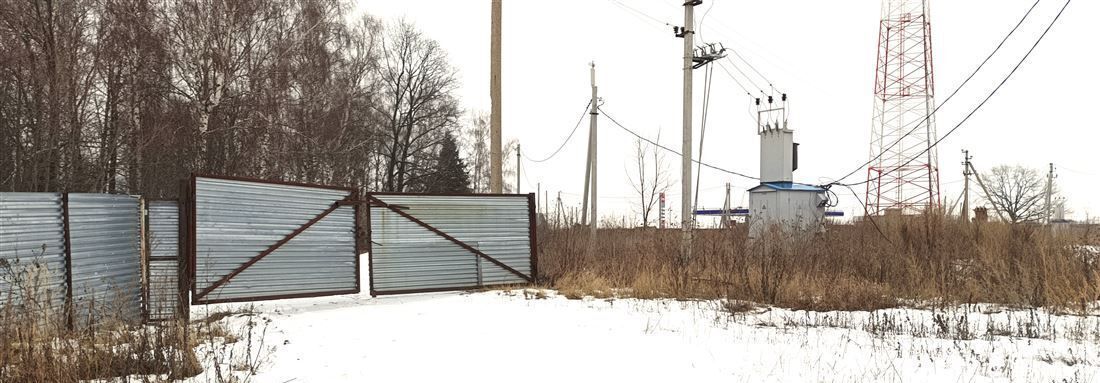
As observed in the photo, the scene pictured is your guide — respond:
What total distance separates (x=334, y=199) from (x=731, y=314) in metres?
5.64

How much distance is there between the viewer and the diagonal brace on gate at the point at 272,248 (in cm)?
750

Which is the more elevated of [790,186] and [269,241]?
[790,186]

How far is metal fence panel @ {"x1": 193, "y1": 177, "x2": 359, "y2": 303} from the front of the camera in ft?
24.6

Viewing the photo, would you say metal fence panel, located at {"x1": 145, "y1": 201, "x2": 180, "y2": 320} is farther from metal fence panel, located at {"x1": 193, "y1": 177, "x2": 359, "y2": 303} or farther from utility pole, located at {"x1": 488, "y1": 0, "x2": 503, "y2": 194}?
utility pole, located at {"x1": 488, "y1": 0, "x2": 503, "y2": 194}

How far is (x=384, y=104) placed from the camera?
1324 inches

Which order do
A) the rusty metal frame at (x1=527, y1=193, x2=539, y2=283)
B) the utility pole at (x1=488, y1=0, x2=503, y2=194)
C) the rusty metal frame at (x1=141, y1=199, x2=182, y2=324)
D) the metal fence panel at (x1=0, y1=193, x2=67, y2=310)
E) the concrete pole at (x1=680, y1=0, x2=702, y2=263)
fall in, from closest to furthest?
the metal fence panel at (x1=0, y1=193, x2=67, y2=310), the rusty metal frame at (x1=141, y1=199, x2=182, y2=324), the rusty metal frame at (x1=527, y1=193, x2=539, y2=283), the utility pole at (x1=488, y1=0, x2=503, y2=194), the concrete pole at (x1=680, y1=0, x2=702, y2=263)

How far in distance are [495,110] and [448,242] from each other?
3.29 m

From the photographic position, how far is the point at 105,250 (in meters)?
6.61

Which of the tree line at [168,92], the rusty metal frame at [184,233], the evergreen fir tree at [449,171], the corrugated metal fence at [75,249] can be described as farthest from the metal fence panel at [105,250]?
the evergreen fir tree at [449,171]

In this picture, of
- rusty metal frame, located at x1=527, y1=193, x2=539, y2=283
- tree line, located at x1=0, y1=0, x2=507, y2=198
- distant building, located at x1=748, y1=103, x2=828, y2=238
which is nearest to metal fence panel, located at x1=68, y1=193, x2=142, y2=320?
rusty metal frame, located at x1=527, y1=193, x2=539, y2=283

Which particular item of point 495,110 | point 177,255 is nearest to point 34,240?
point 177,255

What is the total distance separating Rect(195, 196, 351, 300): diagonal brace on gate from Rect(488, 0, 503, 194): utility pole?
331cm

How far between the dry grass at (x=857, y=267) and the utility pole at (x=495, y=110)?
1736mm

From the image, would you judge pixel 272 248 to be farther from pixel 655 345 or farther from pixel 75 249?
pixel 655 345
